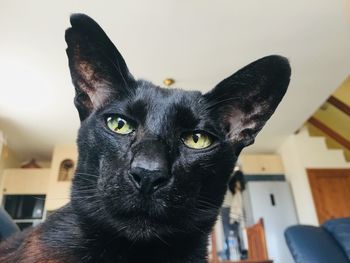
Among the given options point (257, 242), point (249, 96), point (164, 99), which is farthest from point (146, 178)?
point (257, 242)

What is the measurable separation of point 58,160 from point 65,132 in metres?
0.59

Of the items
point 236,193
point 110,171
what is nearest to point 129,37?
point 110,171

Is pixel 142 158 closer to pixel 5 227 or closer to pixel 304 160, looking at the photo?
pixel 5 227

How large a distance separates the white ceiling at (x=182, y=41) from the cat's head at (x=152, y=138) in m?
1.69

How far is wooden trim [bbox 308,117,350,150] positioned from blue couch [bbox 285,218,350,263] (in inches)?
125

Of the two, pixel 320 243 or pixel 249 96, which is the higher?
pixel 249 96

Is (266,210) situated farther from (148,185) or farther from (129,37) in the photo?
(148,185)

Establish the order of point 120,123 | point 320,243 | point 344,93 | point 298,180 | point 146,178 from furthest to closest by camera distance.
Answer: point 298,180
point 344,93
point 320,243
point 120,123
point 146,178

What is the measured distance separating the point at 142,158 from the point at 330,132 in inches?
175

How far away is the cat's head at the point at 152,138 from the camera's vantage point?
573 mm

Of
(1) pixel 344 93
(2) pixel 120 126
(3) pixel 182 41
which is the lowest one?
(2) pixel 120 126

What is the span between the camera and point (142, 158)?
0.56 metres

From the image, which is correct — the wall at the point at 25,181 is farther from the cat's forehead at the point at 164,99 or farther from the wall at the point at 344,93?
the cat's forehead at the point at 164,99

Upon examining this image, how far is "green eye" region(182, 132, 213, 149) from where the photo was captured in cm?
69
